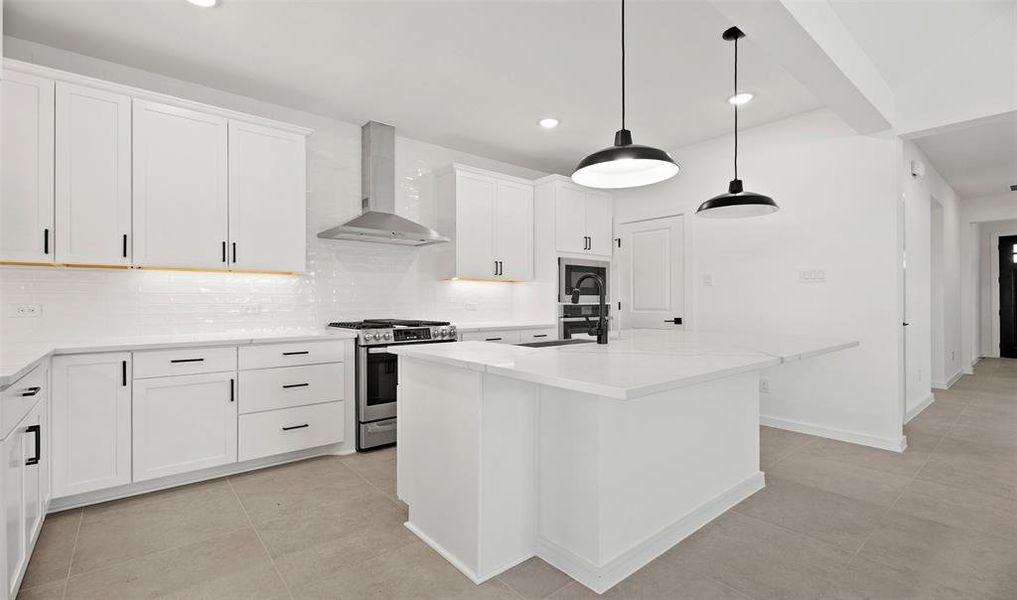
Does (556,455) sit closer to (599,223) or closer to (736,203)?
(736,203)

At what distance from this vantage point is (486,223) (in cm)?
473

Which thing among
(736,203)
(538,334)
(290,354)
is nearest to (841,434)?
→ (736,203)

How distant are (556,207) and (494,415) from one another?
136 inches

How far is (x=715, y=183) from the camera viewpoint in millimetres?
4605

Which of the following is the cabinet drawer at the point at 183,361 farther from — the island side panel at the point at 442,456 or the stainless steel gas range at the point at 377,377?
the island side panel at the point at 442,456

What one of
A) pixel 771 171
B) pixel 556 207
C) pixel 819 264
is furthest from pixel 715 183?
pixel 556 207

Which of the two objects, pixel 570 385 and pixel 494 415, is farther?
pixel 494 415

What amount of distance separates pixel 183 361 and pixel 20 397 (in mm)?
1056

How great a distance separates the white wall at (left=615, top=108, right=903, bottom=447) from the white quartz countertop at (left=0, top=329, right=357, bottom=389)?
3.43 m

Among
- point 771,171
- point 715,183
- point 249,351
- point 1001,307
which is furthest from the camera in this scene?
point 1001,307

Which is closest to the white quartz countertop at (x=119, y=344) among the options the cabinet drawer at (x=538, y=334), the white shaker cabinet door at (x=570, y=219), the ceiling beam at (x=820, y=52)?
the cabinet drawer at (x=538, y=334)

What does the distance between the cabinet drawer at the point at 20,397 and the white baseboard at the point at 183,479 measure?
68 cm

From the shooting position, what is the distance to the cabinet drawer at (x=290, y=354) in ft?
10.3

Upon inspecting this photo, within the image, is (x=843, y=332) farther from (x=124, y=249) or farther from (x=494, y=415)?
(x=124, y=249)
